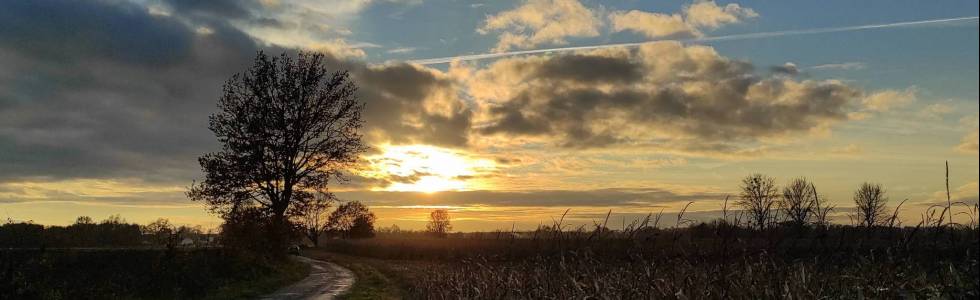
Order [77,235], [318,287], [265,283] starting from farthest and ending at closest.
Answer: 1. [77,235]
2. [265,283]
3. [318,287]

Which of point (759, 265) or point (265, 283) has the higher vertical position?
point (759, 265)

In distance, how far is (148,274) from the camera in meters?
28.0

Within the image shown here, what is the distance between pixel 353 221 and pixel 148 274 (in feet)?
259

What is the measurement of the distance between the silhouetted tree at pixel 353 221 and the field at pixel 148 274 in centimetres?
5879

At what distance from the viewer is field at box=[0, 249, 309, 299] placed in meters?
24.3

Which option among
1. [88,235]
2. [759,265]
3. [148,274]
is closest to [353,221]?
[88,235]

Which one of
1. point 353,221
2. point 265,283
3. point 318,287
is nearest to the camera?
point 318,287

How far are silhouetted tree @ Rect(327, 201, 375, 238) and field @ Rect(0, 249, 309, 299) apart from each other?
58.8 metres

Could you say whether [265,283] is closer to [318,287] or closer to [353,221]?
[318,287]

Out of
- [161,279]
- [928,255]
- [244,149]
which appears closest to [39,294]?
[161,279]

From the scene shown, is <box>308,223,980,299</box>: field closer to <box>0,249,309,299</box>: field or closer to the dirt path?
the dirt path

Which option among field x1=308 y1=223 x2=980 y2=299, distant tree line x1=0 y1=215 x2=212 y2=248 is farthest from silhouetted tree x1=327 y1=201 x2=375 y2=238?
field x1=308 y1=223 x2=980 y2=299

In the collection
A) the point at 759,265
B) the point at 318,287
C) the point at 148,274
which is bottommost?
the point at 318,287

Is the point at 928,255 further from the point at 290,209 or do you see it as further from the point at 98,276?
the point at 290,209
